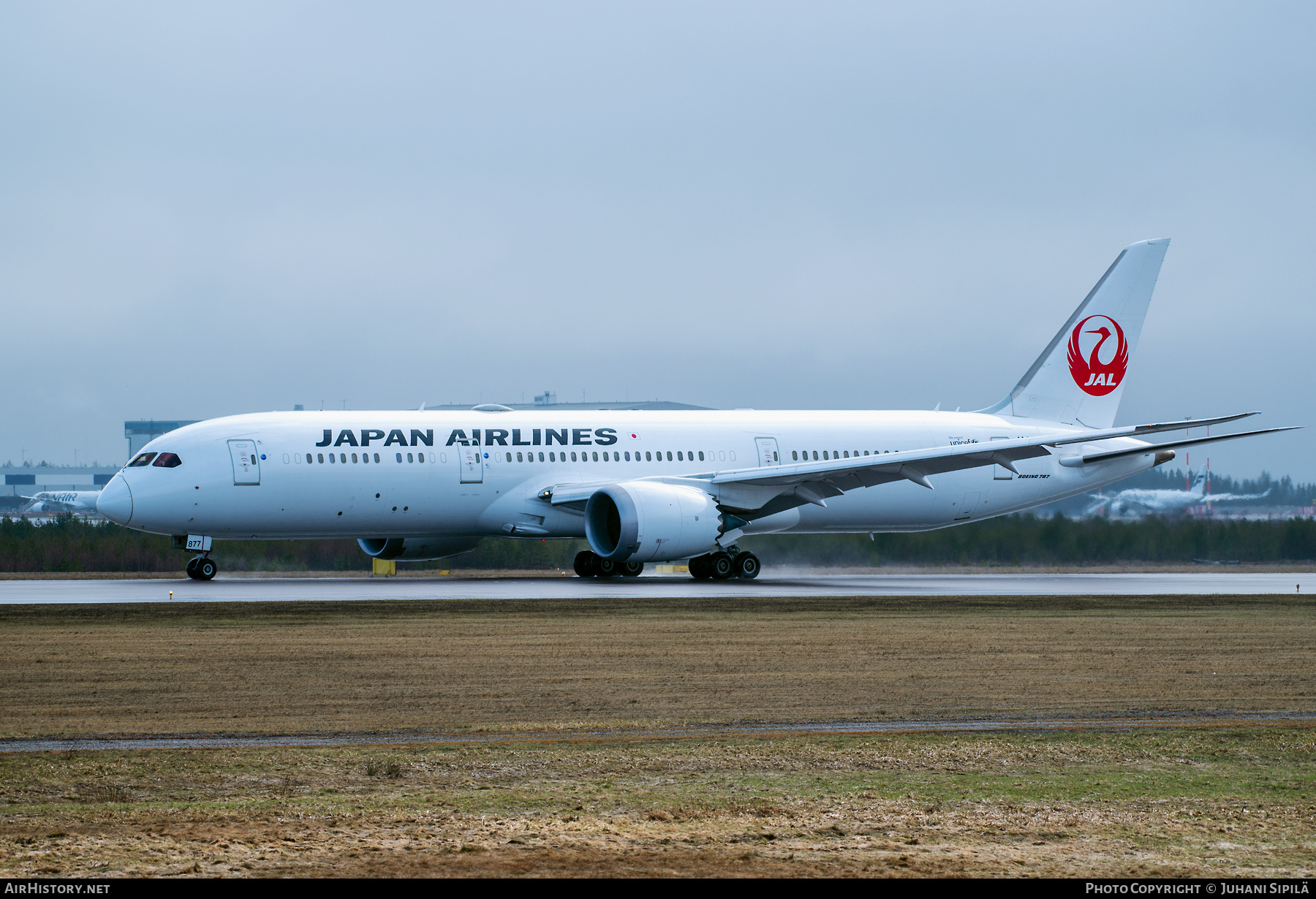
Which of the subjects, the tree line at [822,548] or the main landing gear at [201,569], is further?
the tree line at [822,548]

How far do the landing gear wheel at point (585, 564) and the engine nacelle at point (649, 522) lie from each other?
217cm

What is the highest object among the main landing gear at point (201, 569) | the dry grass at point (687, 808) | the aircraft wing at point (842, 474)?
the aircraft wing at point (842, 474)

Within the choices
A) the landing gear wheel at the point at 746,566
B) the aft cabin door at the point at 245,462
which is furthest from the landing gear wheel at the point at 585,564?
the aft cabin door at the point at 245,462

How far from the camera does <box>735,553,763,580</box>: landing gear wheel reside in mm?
33938

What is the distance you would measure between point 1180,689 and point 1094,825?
6741 mm

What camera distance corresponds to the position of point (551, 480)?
34156 mm

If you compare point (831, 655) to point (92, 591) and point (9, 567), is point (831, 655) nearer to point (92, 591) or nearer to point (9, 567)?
point (92, 591)

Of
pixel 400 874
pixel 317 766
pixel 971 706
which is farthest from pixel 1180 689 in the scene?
pixel 400 874

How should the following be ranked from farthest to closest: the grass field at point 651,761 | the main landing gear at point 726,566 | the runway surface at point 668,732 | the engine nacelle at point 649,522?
the main landing gear at point 726,566, the engine nacelle at point 649,522, the runway surface at point 668,732, the grass field at point 651,761

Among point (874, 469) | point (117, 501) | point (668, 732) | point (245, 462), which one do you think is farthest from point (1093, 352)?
point (668, 732)

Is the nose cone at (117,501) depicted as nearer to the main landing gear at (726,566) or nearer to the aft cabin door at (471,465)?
the aft cabin door at (471,465)

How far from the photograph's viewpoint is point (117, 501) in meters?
30.8

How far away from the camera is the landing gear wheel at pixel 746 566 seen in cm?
3394

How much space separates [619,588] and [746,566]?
4693 mm
